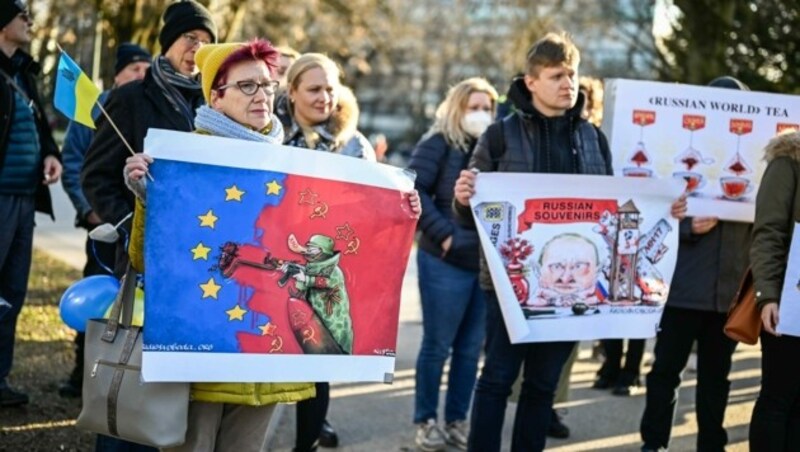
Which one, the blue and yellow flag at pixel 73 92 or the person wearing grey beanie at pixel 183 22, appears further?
the person wearing grey beanie at pixel 183 22

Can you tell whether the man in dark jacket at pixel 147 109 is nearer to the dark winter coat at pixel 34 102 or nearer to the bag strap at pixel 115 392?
the bag strap at pixel 115 392

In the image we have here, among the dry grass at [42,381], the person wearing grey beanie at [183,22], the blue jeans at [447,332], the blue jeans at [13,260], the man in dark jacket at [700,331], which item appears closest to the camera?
the person wearing grey beanie at [183,22]

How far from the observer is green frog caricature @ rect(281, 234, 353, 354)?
387cm

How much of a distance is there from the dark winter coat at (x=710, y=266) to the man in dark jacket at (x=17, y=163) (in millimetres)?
3572

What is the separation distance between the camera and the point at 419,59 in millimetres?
46781

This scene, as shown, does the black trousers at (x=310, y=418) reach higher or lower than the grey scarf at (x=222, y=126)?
lower

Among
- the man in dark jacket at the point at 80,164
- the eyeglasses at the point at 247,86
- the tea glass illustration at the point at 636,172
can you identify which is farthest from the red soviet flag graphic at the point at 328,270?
the man in dark jacket at the point at 80,164

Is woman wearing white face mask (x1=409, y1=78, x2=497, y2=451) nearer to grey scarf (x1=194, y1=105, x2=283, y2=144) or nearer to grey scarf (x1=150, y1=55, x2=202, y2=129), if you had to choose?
grey scarf (x1=150, y1=55, x2=202, y2=129)

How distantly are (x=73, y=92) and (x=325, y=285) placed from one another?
123cm

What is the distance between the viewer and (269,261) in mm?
3793

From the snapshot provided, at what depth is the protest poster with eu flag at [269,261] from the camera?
142 inches

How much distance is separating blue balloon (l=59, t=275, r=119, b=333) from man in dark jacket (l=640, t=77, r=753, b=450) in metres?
3.02

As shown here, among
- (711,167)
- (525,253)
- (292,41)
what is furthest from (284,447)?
(292,41)

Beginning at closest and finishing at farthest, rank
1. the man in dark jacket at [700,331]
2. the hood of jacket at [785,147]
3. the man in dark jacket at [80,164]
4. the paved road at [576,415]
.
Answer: the hood of jacket at [785,147]
the man in dark jacket at [700,331]
the paved road at [576,415]
the man in dark jacket at [80,164]
